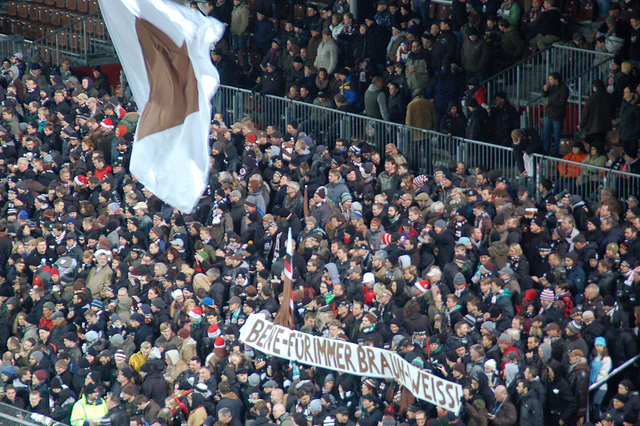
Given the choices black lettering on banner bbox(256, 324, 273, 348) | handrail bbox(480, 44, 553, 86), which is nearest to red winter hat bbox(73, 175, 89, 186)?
black lettering on banner bbox(256, 324, 273, 348)

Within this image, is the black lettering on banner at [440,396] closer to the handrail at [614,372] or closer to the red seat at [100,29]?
the handrail at [614,372]

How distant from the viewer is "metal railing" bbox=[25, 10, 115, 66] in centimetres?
2756

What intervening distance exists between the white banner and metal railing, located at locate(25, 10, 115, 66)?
14338mm

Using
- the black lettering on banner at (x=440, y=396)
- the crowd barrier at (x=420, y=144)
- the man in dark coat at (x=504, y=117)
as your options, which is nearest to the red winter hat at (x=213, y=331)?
the black lettering on banner at (x=440, y=396)

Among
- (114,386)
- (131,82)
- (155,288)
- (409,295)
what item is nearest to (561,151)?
(409,295)

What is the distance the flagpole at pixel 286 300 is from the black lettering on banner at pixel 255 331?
318 millimetres

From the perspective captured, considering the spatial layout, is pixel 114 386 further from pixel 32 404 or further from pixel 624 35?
pixel 624 35

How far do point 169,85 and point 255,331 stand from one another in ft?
17.2

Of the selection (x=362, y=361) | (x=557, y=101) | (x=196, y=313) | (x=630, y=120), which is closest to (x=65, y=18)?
(x=196, y=313)

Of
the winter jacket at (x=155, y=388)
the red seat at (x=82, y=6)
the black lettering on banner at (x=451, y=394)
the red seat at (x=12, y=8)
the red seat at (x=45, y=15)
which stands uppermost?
the black lettering on banner at (x=451, y=394)

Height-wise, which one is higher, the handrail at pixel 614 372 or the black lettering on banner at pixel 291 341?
the handrail at pixel 614 372

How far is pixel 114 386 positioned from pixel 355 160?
18.5ft

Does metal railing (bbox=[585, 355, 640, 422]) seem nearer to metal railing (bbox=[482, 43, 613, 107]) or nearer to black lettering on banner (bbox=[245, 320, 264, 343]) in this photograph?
black lettering on banner (bbox=[245, 320, 264, 343])

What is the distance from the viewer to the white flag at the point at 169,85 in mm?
10117
